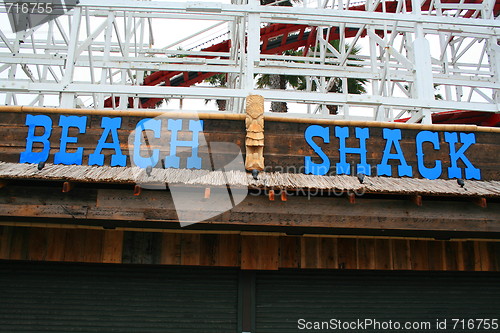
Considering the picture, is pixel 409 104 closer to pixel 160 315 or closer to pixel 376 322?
pixel 376 322

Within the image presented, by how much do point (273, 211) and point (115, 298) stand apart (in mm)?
2988

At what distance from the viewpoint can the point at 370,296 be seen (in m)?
6.63

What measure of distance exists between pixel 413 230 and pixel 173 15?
6378 mm

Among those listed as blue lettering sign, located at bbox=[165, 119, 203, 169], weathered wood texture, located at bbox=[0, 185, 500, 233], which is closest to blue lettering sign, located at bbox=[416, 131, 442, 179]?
weathered wood texture, located at bbox=[0, 185, 500, 233]

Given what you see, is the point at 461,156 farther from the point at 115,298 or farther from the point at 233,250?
the point at 115,298

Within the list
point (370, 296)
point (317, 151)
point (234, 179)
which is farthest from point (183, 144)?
point (370, 296)

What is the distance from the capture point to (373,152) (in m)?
5.89

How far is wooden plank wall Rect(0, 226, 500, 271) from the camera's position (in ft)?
20.7

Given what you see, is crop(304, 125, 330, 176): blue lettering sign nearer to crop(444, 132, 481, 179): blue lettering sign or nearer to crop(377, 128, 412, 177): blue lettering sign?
crop(377, 128, 412, 177): blue lettering sign

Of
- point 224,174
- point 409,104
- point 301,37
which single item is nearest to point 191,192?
point 224,174

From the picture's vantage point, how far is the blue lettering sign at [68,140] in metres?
5.54

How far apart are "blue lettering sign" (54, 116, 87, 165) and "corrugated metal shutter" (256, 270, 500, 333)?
322 centimetres

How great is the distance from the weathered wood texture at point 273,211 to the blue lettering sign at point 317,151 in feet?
1.66

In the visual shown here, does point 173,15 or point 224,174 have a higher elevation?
point 173,15
